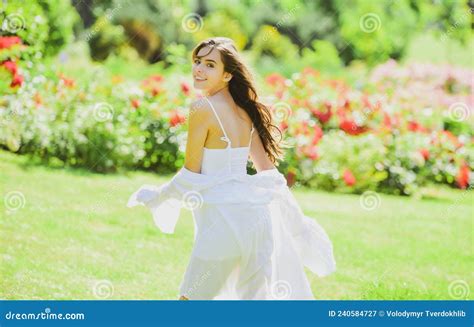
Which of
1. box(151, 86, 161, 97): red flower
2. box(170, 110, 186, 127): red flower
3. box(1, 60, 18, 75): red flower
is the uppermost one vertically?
box(1, 60, 18, 75): red flower

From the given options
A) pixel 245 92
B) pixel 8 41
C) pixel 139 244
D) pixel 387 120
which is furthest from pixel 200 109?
pixel 387 120

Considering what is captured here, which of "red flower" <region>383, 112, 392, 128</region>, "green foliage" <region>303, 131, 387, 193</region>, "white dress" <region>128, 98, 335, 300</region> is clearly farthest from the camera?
"red flower" <region>383, 112, 392, 128</region>

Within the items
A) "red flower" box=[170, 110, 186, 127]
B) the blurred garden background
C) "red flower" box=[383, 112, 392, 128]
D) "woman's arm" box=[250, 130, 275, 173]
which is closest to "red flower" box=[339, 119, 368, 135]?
the blurred garden background

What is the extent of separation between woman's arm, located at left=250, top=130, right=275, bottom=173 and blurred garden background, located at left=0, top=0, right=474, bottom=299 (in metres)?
0.41

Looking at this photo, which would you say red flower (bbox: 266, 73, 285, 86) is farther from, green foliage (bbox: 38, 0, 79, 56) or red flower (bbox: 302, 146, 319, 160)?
green foliage (bbox: 38, 0, 79, 56)

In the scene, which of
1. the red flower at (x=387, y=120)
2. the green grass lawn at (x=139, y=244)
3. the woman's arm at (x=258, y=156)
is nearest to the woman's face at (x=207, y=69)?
the woman's arm at (x=258, y=156)

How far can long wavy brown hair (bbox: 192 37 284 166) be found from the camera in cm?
349

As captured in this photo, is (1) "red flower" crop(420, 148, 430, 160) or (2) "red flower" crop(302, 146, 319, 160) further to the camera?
(1) "red flower" crop(420, 148, 430, 160)

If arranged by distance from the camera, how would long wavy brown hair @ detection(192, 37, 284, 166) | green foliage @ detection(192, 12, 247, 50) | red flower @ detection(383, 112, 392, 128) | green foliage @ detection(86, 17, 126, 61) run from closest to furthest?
1. long wavy brown hair @ detection(192, 37, 284, 166)
2. red flower @ detection(383, 112, 392, 128)
3. green foliage @ detection(192, 12, 247, 50)
4. green foliage @ detection(86, 17, 126, 61)

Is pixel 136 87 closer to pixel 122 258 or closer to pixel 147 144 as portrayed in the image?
pixel 147 144

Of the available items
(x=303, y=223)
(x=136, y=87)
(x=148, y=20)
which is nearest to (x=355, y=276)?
(x=303, y=223)

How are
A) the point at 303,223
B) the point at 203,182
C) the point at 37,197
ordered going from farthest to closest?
the point at 37,197 < the point at 303,223 < the point at 203,182

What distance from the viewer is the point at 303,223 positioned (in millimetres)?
3666

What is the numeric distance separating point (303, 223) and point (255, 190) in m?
0.35
